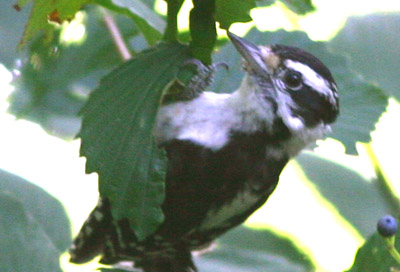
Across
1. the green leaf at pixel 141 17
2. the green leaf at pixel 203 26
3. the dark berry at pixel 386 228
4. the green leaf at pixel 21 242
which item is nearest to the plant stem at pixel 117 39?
the green leaf at pixel 141 17

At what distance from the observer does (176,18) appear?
6.68 feet

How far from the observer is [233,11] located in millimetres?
1878

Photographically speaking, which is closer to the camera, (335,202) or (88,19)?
(88,19)

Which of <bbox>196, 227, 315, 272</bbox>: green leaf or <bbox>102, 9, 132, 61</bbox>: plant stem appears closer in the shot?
<bbox>102, 9, 132, 61</bbox>: plant stem

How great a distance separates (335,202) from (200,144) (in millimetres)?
1310

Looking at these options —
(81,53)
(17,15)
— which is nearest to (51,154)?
(81,53)

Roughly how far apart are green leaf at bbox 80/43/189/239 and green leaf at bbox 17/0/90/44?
0.54 ft

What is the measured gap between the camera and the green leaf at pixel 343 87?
2.70 m

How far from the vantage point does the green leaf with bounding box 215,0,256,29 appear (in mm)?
1872

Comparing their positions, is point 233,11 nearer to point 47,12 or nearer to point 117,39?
point 47,12

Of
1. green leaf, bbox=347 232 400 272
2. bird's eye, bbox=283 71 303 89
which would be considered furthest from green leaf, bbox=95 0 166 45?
green leaf, bbox=347 232 400 272

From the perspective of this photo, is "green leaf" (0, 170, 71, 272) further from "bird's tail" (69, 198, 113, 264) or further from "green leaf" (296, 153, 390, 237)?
"green leaf" (296, 153, 390, 237)

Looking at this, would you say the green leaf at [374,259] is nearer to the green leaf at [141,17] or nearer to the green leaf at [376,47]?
the green leaf at [141,17]

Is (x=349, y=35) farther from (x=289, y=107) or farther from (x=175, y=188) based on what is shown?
(x=175, y=188)
